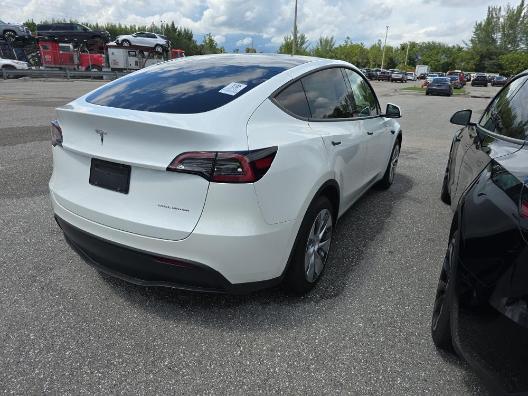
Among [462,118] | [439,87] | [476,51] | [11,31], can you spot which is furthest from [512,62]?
[462,118]

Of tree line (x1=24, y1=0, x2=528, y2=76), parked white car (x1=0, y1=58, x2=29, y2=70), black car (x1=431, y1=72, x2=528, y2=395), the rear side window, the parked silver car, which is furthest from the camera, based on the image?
tree line (x1=24, y1=0, x2=528, y2=76)

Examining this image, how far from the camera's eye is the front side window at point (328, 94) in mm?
3080

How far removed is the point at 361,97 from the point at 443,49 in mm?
136598

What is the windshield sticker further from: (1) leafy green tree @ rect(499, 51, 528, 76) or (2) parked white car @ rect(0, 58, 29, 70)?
Answer: (1) leafy green tree @ rect(499, 51, 528, 76)

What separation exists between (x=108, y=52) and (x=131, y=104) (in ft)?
111

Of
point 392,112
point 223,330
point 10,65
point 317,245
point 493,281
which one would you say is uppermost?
point 10,65

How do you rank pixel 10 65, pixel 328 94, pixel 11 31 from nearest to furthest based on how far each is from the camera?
pixel 328 94 < pixel 10 65 < pixel 11 31

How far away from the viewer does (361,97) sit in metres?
4.16

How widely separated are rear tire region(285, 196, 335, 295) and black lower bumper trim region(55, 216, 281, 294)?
0.72ft

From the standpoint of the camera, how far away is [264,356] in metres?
2.34

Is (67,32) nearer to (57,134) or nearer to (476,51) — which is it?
(57,134)

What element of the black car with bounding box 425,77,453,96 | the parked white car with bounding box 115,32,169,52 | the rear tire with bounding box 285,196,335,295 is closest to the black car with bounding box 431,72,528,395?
the rear tire with bounding box 285,196,335,295

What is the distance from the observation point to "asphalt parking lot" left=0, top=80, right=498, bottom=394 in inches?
84.7

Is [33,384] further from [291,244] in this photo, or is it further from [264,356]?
[291,244]
